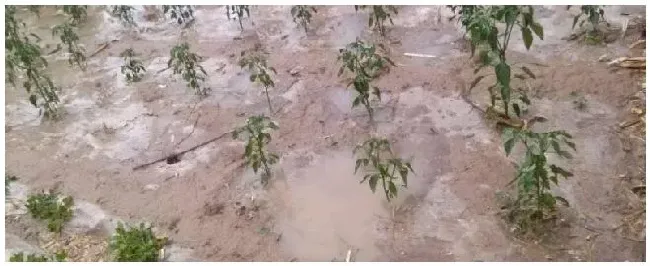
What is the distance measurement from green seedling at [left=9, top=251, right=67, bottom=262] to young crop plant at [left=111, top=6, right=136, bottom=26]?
384 cm

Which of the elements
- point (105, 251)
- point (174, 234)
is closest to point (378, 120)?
point (174, 234)

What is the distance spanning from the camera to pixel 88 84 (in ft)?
20.1

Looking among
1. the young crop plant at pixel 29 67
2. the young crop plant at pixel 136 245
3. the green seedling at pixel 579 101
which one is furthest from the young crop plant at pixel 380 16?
the young crop plant at pixel 136 245

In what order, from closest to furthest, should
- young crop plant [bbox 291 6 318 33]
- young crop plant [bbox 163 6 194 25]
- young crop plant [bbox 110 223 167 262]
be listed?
young crop plant [bbox 110 223 167 262], young crop plant [bbox 291 6 318 33], young crop plant [bbox 163 6 194 25]

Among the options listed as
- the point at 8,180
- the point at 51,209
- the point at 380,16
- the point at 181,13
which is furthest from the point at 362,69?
the point at 181,13

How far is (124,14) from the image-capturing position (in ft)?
Result: 23.3

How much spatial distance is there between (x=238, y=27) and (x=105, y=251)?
11.6ft

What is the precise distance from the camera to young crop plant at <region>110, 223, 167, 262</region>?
385 centimetres

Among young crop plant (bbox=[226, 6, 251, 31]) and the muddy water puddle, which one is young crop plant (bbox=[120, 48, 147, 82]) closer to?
young crop plant (bbox=[226, 6, 251, 31])

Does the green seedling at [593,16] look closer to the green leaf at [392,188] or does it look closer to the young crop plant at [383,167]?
the young crop plant at [383,167]

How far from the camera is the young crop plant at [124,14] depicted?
279 inches

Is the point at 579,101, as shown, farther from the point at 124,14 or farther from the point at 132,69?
the point at 124,14

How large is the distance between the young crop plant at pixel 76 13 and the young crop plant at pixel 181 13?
3.44 ft

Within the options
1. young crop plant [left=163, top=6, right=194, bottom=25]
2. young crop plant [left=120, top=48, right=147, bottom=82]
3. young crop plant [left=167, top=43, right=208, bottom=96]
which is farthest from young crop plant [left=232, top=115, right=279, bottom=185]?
young crop plant [left=163, top=6, right=194, bottom=25]
